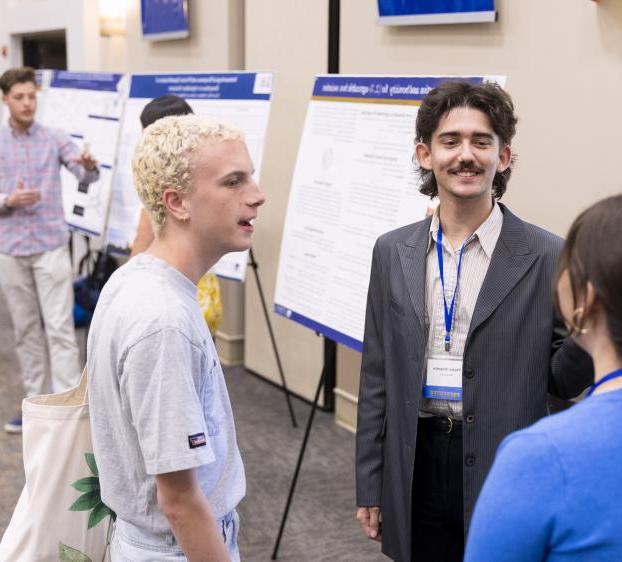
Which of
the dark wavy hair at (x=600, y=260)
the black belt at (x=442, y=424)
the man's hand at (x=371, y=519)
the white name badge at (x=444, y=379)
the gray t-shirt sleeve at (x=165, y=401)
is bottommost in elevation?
the man's hand at (x=371, y=519)

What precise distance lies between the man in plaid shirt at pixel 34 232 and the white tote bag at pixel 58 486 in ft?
8.85

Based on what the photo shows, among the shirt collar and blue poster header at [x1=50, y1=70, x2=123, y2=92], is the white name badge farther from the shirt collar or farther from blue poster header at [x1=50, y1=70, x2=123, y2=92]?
blue poster header at [x1=50, y1=70, x2=123, y2=92]

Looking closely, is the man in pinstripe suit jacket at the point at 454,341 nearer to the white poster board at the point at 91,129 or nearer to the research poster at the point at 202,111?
the research poster at the point at 202,111

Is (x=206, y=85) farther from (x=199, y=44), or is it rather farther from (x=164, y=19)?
(x=164, y=19)

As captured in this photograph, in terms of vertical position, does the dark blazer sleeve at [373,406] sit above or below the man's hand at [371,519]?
above

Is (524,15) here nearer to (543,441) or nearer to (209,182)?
(209,182)

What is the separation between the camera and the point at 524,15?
123 inches

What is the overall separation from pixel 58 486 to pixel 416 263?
0.87 metres

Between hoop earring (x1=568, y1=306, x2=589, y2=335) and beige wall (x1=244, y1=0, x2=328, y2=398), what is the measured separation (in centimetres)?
349

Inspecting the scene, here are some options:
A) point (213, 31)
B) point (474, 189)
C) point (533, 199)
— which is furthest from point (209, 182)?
point (213, 31)

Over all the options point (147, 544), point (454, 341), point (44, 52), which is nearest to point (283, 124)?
point (454, 341)

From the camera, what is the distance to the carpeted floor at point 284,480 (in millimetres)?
3166

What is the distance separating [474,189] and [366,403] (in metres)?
0.56

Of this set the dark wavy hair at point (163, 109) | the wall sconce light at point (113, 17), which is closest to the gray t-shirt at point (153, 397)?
the dark wavy hair at point (163, 109)
